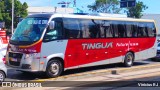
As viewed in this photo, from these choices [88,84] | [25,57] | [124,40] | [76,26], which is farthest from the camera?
[124,40]

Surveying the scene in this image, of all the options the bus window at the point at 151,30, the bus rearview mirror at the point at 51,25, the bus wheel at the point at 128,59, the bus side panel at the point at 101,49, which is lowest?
the bus wheel at the point at 128,59

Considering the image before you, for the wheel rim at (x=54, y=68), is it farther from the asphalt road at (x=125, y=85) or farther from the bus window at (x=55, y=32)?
the asphalt road at (x=125, y=85)

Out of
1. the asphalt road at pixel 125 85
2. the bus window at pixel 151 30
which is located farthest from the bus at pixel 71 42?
the asphalt road at pixel 125 85

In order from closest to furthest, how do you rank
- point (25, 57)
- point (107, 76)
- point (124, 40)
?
1. point (25, 57)
2. point (107, 76)
3. point (124, 40)

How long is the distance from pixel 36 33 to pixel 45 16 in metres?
0.91

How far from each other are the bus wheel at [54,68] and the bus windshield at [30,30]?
1.25m

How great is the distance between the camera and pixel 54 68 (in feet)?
45.9

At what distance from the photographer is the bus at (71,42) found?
44.0ft

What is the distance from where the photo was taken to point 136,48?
19031 mm

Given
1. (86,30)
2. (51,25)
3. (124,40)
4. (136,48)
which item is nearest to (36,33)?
(51,25)

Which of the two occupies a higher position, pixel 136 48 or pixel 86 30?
pixel 86 30

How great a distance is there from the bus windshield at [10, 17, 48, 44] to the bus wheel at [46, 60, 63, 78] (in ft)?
4.12

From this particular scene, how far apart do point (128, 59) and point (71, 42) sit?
480 centimetres

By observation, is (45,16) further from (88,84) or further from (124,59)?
(124,59)
